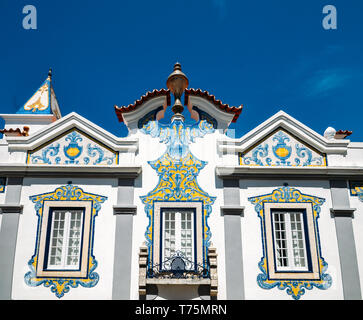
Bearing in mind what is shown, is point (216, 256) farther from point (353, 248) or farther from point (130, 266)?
point (353, 248)

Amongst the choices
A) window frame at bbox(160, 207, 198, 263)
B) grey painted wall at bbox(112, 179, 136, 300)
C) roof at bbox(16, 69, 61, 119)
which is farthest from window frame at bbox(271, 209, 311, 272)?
roof at bbox(16, 69, 61, 119)

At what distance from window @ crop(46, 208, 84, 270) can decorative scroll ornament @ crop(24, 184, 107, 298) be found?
333 mm

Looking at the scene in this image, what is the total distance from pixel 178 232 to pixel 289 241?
326cm

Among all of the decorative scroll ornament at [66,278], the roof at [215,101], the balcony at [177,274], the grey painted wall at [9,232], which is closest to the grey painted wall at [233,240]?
the balcony at [177,274]

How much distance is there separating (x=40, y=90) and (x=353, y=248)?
17590 mm

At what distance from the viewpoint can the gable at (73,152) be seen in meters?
13.4

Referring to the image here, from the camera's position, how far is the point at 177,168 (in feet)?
44.0

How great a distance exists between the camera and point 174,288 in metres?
11.9

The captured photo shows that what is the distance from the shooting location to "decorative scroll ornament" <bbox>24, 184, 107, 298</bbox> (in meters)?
11.9

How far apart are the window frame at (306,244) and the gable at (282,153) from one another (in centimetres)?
142

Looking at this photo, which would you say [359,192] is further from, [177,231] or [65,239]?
[65,239]

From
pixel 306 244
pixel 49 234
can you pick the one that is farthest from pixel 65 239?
pixel 306 244
